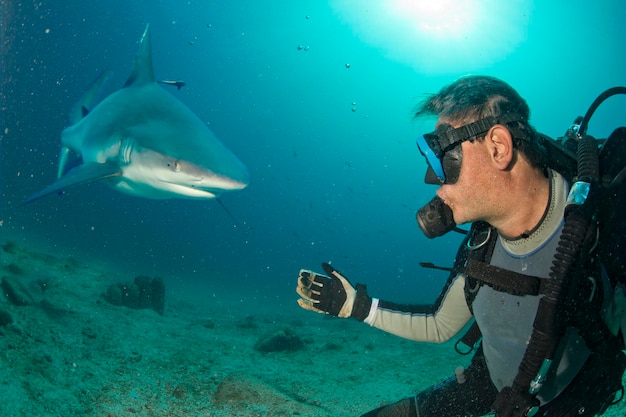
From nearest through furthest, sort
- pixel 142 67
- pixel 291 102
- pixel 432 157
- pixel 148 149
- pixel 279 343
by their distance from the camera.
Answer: pixel 432 157 → pixel 148 149 → pixel 142 67 → pixel 279 343 → pixel 291 102

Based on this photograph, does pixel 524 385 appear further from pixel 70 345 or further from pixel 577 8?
pixel 577 8

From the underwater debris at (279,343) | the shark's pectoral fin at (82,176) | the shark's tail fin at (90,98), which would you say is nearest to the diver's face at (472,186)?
the shark's pectoral fin at (82,176)

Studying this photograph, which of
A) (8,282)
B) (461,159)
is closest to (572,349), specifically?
(461,159)

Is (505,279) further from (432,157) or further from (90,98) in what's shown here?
(90,98)

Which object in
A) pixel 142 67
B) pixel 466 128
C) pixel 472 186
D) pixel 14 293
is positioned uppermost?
pixel 142 67

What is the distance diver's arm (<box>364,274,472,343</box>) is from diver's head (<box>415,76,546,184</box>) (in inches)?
45.3

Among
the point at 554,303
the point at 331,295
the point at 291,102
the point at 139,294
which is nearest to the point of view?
the point at 554,303

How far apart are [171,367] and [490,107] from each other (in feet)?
18.2

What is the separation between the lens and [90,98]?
768cm

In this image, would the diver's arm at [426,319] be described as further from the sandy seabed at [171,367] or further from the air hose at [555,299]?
the sandy seabed at [171,367]

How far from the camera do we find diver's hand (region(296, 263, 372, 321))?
2.80 metres

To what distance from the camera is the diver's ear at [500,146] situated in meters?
1.90

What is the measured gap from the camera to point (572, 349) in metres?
1.95

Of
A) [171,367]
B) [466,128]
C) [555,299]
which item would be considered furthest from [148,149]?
[555,299]
